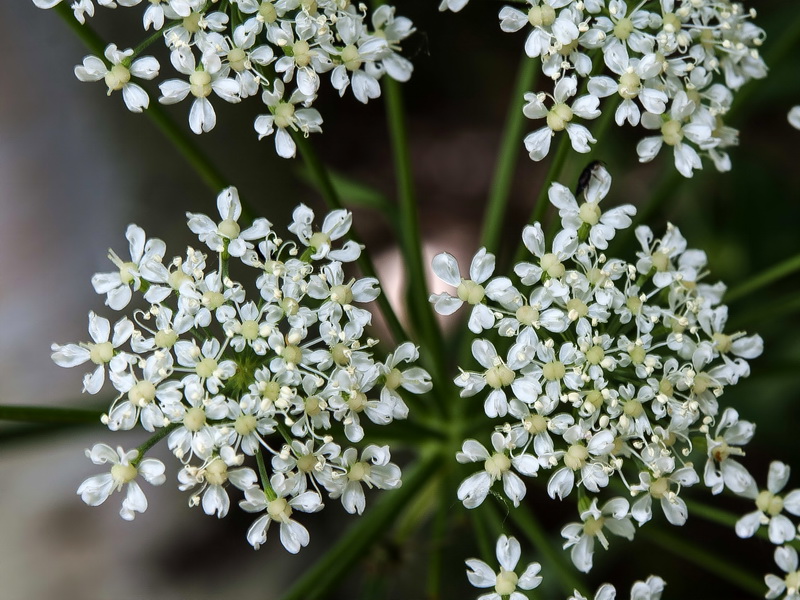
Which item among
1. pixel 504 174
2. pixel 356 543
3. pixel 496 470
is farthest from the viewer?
pixel 504 174

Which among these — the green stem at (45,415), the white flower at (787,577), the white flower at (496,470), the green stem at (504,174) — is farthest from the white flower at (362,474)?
the white flower at (787,577)

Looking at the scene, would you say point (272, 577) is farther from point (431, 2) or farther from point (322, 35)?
point (431, 2)

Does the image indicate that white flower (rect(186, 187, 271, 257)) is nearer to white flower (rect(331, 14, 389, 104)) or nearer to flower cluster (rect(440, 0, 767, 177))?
white flower (rect(331, 14, 389, 104))

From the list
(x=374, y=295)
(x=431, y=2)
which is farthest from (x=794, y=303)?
(x=431, y=2)

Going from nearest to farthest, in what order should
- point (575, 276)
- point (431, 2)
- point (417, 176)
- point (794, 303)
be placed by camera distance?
point (575, 276) < point (794, 303) < point (431, 2) < point (417, 176)

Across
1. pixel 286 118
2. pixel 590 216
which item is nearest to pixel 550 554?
pixel 590 216

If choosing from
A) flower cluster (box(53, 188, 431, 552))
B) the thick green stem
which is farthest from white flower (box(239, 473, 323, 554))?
the thick green stem

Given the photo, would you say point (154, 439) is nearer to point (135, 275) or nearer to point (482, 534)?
point (135, 275)
